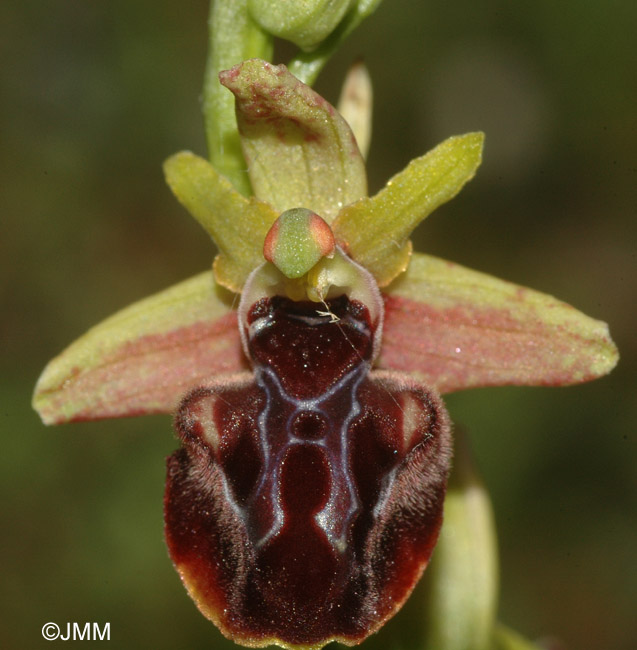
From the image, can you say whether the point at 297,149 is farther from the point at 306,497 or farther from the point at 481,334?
the point at 306,497

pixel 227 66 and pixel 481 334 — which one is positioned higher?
pixel 227 66

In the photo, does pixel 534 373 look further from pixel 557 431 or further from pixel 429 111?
pixel 429 111

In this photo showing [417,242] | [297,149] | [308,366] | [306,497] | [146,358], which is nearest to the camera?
[306,497]

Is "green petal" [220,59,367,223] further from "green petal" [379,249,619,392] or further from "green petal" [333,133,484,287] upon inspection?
"green petal" [379,249,619,392]

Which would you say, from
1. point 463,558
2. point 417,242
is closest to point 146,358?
point 463,558

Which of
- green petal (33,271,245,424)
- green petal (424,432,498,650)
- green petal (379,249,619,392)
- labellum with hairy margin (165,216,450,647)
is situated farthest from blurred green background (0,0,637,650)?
labellum with hairy margin (165,216,450,647)

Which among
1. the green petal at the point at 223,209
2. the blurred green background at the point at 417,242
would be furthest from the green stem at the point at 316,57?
the blurred green background at the point at 417,242

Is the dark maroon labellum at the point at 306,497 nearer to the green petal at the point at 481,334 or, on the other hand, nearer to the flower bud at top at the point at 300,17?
the green petal at the point at 481,334

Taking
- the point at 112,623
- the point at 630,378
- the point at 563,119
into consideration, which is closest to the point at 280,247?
the point at 112,623
